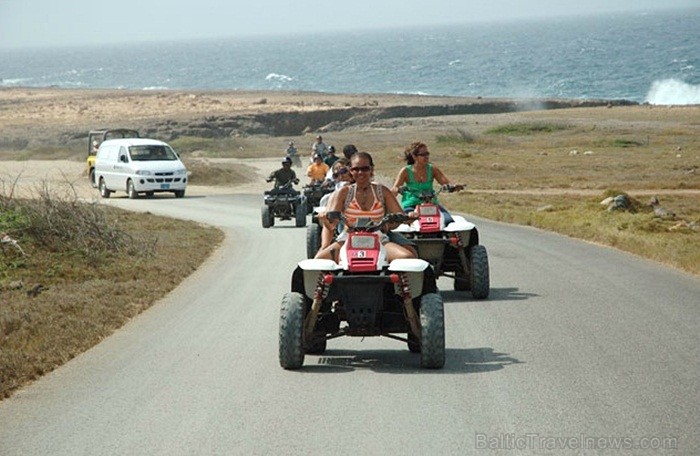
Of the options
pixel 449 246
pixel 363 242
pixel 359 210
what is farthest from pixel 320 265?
pixel 449 246

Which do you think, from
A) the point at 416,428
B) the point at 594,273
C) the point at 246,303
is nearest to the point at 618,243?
the point at 594,273

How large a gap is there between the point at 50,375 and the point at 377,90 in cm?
16164

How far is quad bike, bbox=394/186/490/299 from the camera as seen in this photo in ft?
54.9

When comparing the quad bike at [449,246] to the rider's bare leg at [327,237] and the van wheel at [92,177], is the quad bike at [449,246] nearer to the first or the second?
the rider's bare leg at [327,237]

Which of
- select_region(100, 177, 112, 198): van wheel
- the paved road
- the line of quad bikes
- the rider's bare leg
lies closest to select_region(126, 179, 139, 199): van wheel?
select_region(100, 177, 112, 198): van wheel

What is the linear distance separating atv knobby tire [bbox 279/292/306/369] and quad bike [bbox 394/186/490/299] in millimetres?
5150

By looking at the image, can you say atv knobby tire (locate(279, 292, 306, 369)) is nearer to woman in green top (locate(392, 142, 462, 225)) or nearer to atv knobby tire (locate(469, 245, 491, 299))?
atv knobby tire (locate(469, 245, 491, 299))

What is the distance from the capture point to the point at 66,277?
19.3 m

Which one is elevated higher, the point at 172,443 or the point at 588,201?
the point at 172,443

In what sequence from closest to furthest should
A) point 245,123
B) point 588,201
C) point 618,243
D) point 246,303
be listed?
1. point 246,303
2. point 618,243
3. point 588,201
4. point 245,123

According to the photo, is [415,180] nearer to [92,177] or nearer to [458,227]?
[458,227]

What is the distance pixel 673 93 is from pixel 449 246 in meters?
127

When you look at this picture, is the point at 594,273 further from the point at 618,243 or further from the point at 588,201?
the point at 588,201

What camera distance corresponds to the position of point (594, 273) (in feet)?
65.2
